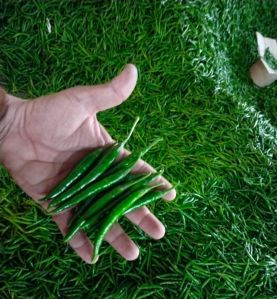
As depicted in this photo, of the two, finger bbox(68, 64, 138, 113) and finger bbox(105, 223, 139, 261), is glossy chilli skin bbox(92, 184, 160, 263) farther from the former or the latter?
finger bbox(68, 64, 138, 113)

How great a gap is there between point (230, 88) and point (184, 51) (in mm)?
847

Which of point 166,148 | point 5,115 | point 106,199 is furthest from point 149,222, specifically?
point 166,148

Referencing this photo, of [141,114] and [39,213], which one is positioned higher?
[141,114]

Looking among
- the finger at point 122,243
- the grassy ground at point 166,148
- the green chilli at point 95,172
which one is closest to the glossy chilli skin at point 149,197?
the finger at point 122,243

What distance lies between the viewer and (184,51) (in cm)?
435

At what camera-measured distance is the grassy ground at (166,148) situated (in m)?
2.69

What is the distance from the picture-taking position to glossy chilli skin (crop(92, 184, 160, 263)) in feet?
7.04

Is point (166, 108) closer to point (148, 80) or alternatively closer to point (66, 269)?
point (148, 80)

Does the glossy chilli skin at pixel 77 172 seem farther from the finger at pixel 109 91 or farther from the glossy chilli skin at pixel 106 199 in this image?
the finger at pixel 109 91

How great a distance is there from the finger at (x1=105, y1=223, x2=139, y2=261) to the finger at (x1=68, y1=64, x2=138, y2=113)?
0.77 m

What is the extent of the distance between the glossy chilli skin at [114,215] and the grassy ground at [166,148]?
24.5 inches

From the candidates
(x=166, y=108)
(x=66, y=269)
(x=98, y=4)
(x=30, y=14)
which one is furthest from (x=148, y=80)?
(x=66, y=269)

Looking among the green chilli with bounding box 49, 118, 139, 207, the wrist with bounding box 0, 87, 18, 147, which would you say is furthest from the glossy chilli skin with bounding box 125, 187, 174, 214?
the wrist with bounding box 0, 87, 18, 147

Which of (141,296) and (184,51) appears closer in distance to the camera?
(141,296)
